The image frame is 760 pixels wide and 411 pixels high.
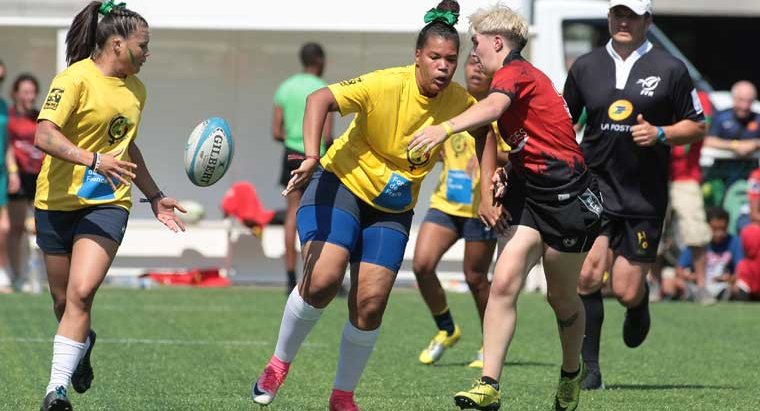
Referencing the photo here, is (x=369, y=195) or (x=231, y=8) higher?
(x=369, y=195)

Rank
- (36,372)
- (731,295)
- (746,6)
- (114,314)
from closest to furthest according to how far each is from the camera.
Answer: (36,372)
(114,314)
(731,295)
(746,6)

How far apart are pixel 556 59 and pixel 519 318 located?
13.1ft

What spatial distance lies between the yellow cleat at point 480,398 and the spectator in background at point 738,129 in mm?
9828

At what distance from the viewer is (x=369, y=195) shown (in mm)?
7016

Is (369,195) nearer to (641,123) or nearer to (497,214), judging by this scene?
(497,214)

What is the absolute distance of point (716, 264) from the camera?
15398mm

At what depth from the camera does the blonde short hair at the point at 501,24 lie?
22.6ft

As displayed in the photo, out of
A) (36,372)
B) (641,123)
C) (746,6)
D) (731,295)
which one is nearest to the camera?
(641,123)

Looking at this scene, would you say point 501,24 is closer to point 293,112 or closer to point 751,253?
point 293,112

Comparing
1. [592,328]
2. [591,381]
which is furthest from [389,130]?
[591,381]

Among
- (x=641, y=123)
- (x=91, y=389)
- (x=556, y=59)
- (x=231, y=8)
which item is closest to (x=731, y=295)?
(x=556, y=59)

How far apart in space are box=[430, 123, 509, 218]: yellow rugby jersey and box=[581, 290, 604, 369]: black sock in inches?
54.1

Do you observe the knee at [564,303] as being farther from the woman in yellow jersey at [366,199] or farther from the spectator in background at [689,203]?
the spectator in background at [689,203]

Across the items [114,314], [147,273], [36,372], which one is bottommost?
[147,273]
